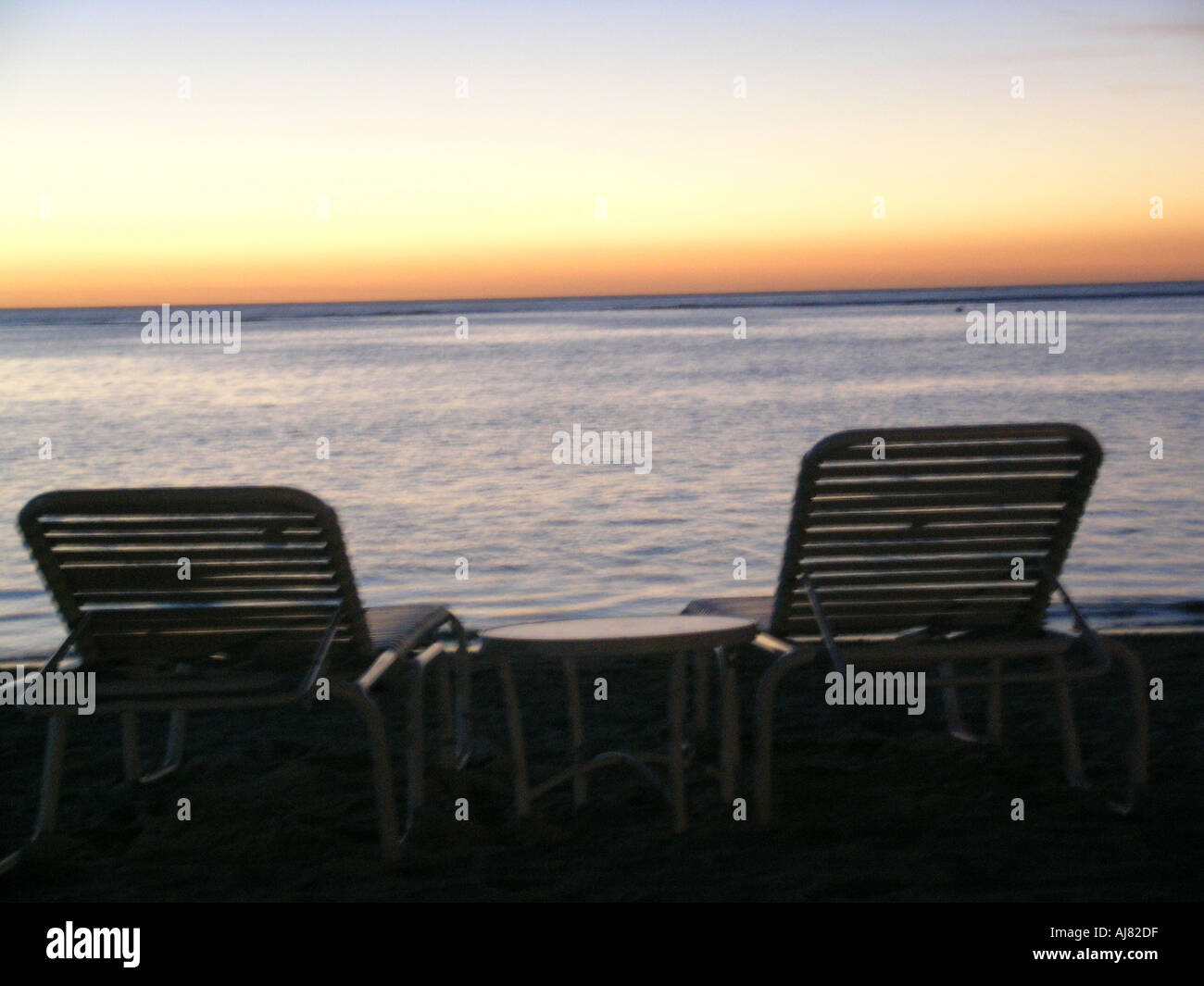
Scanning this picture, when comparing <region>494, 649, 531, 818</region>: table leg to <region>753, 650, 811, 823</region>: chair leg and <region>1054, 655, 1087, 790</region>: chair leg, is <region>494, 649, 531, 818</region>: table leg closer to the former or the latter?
<region>753, 650, 811, 823</region>: chair leg

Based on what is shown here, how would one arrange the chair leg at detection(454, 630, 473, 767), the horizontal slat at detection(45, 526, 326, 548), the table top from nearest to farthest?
the table top < the horizontal slat at detection(45, 526, 326, 548) < the chair leg at detection(454, 630, 473, 767)

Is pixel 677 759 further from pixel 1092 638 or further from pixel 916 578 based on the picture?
pixel 1092 638

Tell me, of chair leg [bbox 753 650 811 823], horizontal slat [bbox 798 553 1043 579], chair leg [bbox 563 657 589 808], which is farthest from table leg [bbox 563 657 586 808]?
horizontal slat [bbox 798 553 1043 579]

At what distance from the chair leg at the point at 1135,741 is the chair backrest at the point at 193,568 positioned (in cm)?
197

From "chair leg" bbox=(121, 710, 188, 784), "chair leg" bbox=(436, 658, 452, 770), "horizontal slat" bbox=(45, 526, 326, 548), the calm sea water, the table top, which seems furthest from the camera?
the calm sea water

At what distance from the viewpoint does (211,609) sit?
11.5 feet

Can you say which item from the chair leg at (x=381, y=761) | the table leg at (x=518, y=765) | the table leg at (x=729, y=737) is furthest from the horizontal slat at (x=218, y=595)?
the table leg at (x=729, y=737)

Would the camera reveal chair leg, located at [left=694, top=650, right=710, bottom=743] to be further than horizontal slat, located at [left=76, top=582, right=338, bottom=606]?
Yes

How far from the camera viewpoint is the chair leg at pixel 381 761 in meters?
3.25

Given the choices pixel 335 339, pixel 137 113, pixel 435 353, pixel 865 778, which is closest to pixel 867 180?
pixel 435 353

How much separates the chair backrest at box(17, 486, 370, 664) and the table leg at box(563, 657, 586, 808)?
641 mm

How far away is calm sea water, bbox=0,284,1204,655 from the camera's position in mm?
8680

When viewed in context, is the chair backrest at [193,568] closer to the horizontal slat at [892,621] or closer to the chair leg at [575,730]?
the chair leg at [575,730]

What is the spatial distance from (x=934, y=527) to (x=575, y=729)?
1139 millimetres
